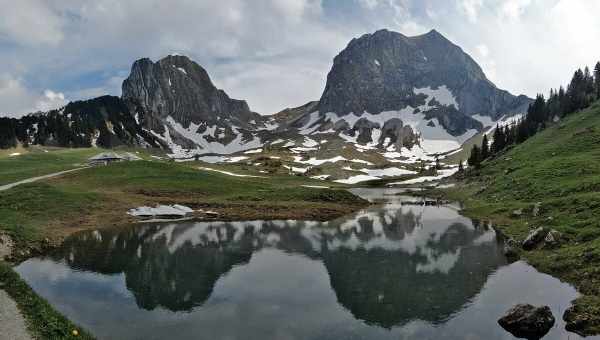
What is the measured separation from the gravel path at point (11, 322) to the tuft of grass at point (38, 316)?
0.84 feet

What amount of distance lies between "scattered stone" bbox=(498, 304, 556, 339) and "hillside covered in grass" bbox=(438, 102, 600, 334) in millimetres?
1801

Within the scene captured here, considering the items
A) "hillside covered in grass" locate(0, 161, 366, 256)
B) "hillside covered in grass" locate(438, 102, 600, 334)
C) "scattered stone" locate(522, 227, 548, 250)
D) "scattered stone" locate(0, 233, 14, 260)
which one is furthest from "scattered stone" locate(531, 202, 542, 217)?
"scattered stone" locate(0, 233, 14, 260)

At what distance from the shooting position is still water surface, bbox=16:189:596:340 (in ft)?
87.5

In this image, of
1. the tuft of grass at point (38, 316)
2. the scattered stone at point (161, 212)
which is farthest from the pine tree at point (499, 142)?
the tuft of grass at point (38, 316)

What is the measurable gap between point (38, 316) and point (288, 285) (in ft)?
60.1

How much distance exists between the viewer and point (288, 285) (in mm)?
36094

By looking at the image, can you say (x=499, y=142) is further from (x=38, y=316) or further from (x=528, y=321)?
(x=38, y=316)

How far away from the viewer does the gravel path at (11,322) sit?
19844 millimetres

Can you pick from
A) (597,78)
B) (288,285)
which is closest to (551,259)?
(288,285)

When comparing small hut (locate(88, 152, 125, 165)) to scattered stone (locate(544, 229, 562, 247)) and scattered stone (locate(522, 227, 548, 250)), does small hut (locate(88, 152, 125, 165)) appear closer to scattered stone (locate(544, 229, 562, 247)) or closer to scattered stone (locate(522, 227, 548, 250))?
scattered stone (locate(522, 227, 548, 250))

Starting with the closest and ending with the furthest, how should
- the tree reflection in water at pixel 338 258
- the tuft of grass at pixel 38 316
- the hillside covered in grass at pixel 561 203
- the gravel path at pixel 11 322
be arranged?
the gravel path at pixel 11 322 → the tuft of grass at pixel 38 316 → the hillside covered in grass at pixel 561 203 → the tree reflection in water at pixel 338 258

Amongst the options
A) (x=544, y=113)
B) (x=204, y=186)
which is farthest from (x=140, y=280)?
(x=544, y=113)

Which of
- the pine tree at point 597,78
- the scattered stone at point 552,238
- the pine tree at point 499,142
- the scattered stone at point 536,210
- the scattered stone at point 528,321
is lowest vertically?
the scattered stone at point 528,321

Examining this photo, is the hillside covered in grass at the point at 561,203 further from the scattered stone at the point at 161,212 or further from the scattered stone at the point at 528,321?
the scattered stone at the point at 161,212
